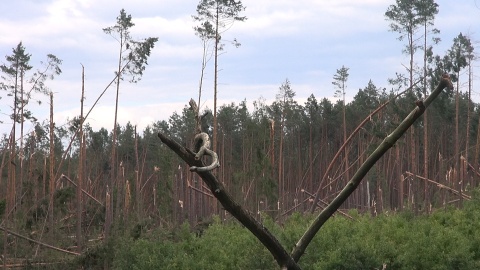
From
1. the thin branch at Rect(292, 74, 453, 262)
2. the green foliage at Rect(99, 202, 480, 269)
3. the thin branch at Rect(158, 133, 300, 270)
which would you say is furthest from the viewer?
the green foliage at Rect(99, 202, 480, 269)

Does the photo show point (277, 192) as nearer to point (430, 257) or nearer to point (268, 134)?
point (268, 134)

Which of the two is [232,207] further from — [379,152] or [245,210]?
[379,152]

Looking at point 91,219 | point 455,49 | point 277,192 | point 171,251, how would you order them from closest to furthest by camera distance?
point 171,251 → point 277,192 → point 91,219 → point 455,49

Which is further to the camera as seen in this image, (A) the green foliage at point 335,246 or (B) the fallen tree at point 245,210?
(A) the green foliage at point 335,246

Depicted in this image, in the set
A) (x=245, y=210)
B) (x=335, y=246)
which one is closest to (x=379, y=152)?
(x=245, y=210)

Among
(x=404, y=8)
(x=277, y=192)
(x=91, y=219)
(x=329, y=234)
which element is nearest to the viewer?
(x=329, y=234)

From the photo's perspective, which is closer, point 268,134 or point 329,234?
point 329,234

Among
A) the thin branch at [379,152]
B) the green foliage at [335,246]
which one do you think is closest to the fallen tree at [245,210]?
the thin branch at [379,152]

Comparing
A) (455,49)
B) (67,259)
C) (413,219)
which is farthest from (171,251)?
(455,49)

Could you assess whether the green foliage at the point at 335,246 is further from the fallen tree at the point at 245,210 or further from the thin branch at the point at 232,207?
the thin branch at the point at 232,207

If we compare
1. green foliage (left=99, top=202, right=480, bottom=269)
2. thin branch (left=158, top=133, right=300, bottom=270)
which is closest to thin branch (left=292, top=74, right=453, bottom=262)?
thin branch (left=158, top=133, right=300, bottom=270)

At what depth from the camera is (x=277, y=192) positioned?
64.1ft

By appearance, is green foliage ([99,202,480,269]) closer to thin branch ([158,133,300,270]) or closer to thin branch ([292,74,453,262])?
thin branch ([292,74,453,262])

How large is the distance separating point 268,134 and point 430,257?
6.51 metres
